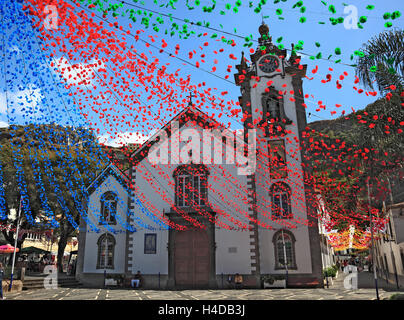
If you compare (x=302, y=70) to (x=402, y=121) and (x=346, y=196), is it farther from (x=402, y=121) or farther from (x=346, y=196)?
(x=346, y=196)

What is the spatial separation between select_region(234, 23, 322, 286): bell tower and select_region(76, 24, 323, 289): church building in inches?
2.7

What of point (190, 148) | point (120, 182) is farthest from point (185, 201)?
point (120, 182)

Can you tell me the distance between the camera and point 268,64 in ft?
80.8

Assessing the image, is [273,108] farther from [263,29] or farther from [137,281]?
[137,281]

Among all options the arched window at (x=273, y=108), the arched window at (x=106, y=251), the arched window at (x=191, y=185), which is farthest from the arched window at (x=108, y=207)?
the arched window at (x=273, y=108)

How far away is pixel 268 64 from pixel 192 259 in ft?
53.9

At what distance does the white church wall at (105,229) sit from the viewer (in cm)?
2155

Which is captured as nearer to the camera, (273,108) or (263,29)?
(273,108)

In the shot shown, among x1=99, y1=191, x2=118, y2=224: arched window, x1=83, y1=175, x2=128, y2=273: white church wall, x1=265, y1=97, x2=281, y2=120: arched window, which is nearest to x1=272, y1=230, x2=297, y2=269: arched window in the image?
x1=265, y1=97, x2=281, y2=120: arched window

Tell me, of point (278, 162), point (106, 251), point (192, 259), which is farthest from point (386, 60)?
point (106, 251)

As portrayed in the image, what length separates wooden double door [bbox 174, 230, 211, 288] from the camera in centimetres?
1966

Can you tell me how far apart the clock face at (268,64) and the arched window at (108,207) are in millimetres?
15779

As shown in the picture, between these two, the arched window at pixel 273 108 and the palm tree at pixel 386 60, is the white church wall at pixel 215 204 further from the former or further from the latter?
the palm tree at pixel 386 60

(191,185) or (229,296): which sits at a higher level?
(191,185)
